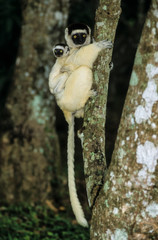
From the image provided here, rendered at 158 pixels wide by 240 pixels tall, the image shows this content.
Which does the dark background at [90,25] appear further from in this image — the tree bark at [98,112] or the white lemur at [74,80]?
the tree bark at [98,112]

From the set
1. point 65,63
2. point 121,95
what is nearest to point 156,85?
point 65,63

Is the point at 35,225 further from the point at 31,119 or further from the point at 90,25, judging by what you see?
the point at 90,25

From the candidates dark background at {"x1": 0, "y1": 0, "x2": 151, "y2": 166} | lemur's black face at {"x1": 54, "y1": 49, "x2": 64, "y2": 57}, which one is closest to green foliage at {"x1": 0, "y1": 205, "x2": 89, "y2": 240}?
dark background at {"x1": 0, "y1": 0, "x2": 151, "y2": 166}

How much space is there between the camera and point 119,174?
7.74 ft

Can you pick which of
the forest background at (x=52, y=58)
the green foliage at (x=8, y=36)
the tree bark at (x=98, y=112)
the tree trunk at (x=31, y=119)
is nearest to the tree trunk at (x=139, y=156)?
the tree bark at (x=98, y=112)

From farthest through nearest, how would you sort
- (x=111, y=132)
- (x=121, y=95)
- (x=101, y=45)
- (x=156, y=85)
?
1. (x=121, y=95)
2. (x=111, y=132)
3. (x=101, y=45)
4. (x=156, y=85)

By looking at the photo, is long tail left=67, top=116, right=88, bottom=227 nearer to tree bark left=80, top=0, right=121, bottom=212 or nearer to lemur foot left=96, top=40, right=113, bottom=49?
tree bark left=80, top=0, right=121, bottom=212

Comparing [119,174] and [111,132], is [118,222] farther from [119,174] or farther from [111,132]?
[111,132]

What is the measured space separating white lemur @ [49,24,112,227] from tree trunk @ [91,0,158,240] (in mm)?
794

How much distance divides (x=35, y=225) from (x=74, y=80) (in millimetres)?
2401

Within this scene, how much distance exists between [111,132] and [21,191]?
10.3ft

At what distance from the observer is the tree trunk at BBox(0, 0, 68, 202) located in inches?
210

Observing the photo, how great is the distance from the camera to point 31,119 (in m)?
5.44

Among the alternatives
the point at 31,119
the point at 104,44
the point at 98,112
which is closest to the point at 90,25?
the point at 31,119
